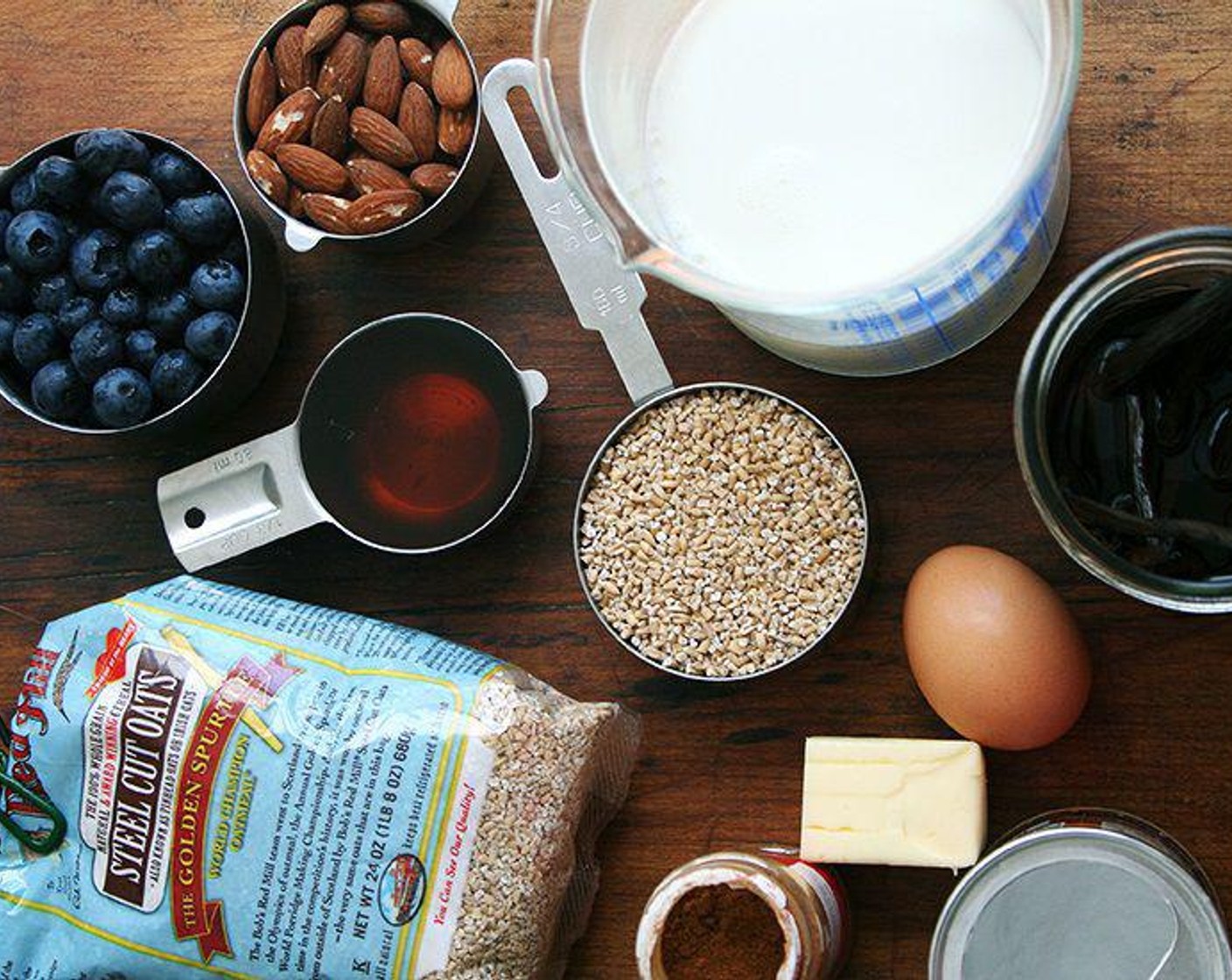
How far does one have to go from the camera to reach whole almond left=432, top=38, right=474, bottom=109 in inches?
48.8

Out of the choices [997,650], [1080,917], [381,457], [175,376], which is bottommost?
[1080,917]

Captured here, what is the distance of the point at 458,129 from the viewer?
1249 mm

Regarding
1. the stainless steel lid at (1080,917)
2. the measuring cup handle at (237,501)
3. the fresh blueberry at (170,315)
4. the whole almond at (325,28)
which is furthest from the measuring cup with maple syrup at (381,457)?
the stainless steel lid at (1080,917)

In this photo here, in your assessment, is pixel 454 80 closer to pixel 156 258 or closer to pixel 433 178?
pixel 433 178

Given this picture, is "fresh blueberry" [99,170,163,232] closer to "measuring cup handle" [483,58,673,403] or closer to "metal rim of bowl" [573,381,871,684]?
"measuring cup handle" [483,58,673,403]

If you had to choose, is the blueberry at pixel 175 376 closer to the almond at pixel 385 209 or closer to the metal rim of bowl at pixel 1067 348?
the almond at pixel 385 209

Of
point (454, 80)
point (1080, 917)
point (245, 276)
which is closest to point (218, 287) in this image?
point (245, 276)

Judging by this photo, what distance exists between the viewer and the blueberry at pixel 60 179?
123cm

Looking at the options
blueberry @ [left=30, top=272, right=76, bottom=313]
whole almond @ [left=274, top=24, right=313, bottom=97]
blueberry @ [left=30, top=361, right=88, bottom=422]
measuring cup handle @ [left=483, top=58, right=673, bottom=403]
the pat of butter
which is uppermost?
whole almond @ [left=274, top=24, right=313, bottom=97]

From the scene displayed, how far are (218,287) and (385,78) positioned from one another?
20 cm

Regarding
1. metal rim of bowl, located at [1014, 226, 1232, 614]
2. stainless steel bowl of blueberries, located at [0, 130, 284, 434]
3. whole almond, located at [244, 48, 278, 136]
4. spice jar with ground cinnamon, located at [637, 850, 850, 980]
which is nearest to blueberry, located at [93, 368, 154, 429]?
stainless steel bowl of blueberries, located at [0, 130, 284, 434]

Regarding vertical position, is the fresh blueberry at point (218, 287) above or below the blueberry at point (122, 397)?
above

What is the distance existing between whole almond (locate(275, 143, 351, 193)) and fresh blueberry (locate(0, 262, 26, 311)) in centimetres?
21

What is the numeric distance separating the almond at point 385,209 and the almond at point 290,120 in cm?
7
